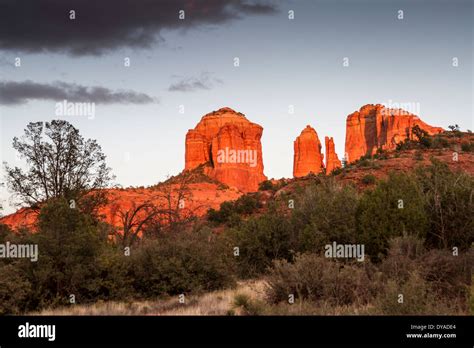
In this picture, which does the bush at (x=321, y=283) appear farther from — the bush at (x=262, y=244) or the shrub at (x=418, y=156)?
the shrub at (x=418, y=156)

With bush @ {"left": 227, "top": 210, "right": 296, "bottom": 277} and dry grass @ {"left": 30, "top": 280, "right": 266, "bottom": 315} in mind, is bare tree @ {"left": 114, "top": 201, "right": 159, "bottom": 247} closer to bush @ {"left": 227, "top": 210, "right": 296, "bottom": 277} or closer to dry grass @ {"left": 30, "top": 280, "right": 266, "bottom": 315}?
bush @ {"left": 227, "top": 210, "right": 296, "bottom": 277}

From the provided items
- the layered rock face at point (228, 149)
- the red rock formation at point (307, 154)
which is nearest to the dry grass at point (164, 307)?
the layered rock face at point (228, 149)

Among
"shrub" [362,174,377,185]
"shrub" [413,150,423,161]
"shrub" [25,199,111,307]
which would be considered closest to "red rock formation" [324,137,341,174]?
"shrub" [413,150,423,161]
